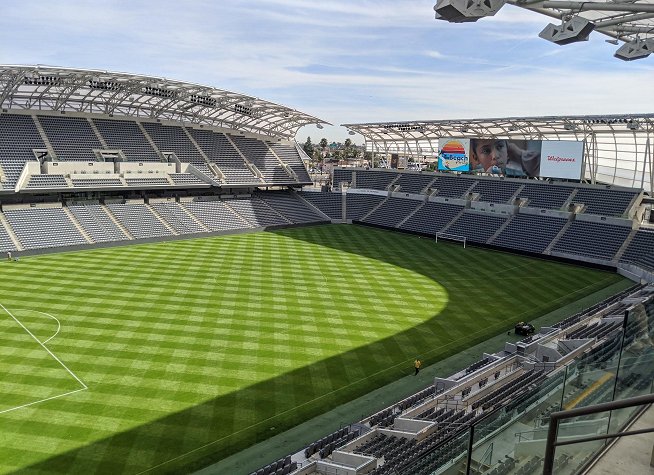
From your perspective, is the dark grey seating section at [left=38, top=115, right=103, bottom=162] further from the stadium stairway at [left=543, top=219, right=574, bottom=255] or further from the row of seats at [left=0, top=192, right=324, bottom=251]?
the stadium stairway at [left=543, top=219, right=574, bottom=255]

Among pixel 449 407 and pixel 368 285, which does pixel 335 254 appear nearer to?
pixel 368 285

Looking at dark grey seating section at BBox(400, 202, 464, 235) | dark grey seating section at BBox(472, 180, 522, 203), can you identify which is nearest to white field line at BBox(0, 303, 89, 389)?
dark grey seating section at BBox(400, 202, 464, 235)

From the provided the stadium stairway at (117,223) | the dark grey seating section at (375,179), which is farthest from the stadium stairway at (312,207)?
the stadium stairway at (117,223)

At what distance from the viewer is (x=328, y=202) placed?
68.7 metres

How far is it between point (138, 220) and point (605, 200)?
161 ft

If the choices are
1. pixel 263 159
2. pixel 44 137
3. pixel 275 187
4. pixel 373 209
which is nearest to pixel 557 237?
pixel 373 209

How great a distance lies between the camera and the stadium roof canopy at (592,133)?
45031mm

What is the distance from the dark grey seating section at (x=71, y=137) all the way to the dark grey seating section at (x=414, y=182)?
129 ft

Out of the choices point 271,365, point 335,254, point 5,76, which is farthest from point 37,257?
point 271,365

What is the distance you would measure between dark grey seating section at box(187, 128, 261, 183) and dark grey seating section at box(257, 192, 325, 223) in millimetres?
3437

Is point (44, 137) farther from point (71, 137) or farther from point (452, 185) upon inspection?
point (452, 185)

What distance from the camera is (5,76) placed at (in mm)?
44375

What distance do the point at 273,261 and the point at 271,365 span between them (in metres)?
20.6

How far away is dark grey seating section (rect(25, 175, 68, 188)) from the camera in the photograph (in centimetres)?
4756
